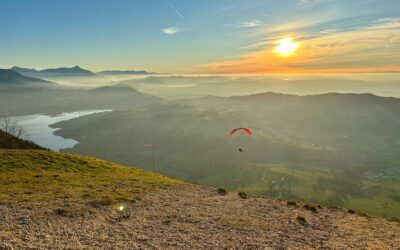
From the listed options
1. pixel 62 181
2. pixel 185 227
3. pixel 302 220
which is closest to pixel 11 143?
pixel 62 181

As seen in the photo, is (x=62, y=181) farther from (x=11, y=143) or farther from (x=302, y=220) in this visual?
(x=11, y=143)

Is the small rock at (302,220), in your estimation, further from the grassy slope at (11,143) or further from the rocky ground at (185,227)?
the grassy slope at (11,143)

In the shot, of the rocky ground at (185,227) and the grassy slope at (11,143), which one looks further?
the grassy slope at (11,143)

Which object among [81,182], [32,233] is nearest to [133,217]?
[32,233]

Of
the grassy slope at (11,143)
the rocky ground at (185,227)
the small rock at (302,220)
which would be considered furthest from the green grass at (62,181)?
the small rock at (302,220)

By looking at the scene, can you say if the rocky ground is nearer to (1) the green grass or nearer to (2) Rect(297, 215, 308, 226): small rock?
(2) Rect(297, 215, 308, 226): small rock

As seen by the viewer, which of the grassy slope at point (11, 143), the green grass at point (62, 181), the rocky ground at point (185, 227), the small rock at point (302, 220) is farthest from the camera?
the grassy slope at point (11, 143)

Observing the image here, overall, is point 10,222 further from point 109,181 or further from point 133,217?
point 109,181
